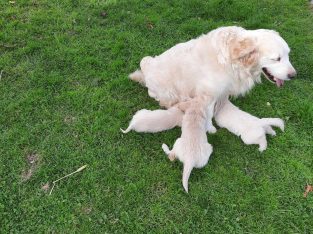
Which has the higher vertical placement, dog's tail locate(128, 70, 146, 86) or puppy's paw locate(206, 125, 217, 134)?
dog's tail locate(128, 70, 146, 86)

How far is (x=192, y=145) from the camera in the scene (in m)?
4.57

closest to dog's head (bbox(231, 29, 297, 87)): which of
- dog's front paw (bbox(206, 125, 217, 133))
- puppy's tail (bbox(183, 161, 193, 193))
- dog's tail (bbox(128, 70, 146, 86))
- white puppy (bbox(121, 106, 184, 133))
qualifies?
dog's front paw (bbox(206, 125, 217, 133))

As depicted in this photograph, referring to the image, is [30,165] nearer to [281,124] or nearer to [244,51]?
[244,51]

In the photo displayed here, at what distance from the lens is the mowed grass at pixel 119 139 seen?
445 cm

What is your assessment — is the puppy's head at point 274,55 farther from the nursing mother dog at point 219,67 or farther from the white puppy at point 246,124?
the white puppy at point 246,124

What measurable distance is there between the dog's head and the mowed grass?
2.41 feet

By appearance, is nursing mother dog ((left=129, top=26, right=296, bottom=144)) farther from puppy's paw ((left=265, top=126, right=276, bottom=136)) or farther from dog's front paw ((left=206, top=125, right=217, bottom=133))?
puppy's paw ((left=265, top=126, right=276, bottom=136))

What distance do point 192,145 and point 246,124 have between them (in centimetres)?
88

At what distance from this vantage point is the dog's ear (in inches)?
199

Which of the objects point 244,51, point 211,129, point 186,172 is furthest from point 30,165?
point 244,51

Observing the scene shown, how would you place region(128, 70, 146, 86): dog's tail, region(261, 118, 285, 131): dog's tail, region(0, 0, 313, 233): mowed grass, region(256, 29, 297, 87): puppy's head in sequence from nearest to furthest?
region(0, 0, 313, 233): mowed grass < region(256, 29, 297, 87): puppy's head < region(261, 118, 285, 131): dog's tail < region(128, 70, 146, 86): dog's tail

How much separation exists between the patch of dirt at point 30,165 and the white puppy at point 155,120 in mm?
1104

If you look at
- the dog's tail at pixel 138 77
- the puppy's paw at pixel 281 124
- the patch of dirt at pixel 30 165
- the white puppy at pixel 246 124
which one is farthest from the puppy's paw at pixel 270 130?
the patch of dirt at pixel 30 165

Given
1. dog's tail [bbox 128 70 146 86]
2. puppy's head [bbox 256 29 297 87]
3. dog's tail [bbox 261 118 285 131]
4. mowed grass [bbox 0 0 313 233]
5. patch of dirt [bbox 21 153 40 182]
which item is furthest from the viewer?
dog's tail [bbox 128 70 146 86]
